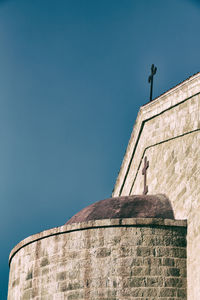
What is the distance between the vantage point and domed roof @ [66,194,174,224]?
35.1 feet

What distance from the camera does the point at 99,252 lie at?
9867 mm

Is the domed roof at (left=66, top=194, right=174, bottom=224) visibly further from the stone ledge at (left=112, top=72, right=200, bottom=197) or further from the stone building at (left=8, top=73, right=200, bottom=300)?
the stone ledge at (left=112, top=72, right=200, bottom=197)

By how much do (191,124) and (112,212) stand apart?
2290 mm

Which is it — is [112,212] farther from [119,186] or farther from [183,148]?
[119,186]

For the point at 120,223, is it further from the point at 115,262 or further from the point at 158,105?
the point at 158,105

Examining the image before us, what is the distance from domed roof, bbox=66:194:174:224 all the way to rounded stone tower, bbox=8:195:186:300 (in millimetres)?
29

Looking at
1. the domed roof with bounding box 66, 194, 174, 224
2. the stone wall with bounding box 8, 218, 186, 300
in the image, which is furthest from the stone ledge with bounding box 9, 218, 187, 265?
the domed roof with bounding box 66, 194, 174, 224

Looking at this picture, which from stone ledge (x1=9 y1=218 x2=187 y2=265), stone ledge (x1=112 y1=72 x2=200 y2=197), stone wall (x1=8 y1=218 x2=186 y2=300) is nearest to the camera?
stone wall (x1=8 y1=218 x2=186 y2=300)

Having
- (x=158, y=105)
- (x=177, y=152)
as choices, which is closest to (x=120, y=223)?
(x=177, y=152)

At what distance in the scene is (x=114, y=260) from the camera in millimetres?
9734

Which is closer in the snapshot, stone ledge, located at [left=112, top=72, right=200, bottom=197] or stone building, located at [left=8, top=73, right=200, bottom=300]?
stone building, located at [left=8, top=73, right=200, bottom=300]

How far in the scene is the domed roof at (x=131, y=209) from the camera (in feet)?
35.1

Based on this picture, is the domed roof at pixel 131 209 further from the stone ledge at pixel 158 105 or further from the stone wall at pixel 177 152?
the stone ledge at pixel 158 105

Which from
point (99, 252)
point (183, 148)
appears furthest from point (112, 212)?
point (183, 148)
